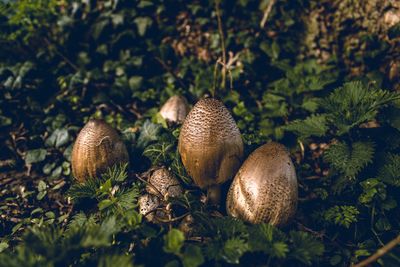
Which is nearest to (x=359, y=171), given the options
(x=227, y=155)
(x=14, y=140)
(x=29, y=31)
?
(x=227, y=155)

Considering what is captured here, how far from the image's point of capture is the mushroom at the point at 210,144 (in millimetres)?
2576

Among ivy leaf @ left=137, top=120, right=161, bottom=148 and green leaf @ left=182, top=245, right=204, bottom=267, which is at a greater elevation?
ivy leaf @ left=137, top=120, right=161, bottom=148

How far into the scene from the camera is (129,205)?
8.15 ft

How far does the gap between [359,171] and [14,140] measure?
12.3 ft

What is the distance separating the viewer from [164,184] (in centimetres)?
281

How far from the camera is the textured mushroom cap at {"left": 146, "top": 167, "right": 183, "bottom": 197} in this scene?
2.79 m

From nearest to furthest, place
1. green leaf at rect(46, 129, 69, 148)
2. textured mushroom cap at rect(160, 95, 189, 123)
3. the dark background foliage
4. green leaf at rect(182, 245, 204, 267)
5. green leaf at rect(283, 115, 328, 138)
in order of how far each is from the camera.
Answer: green leaf at rect(182, 245, 204, 267) < the dark background foliage < green leaf at rect(283, 115, 328, 138) < textured mushroom cap at rect(160, 95, 189, 123) < green leaf at rect(46, 129, 69, 148)

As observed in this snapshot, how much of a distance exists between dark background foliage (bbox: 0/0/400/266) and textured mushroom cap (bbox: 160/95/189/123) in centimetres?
26

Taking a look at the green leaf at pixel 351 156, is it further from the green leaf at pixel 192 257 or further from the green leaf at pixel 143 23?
the green leaf at pixel 143 23

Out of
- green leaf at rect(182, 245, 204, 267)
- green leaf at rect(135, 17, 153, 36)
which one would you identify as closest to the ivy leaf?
green leaf at rect(182, 245, 204, 267)

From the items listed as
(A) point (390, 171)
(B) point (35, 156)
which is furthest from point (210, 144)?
(B) point (35, 156)

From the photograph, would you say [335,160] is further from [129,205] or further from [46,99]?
[46,99]

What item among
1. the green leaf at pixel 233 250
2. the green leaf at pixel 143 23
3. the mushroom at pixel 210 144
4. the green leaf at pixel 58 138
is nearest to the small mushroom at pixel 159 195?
the mushroom at pixel 210 144

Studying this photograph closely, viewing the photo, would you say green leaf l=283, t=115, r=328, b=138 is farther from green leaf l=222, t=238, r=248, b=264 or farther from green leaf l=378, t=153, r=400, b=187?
green leaf l=222, t=238, r=248, b=264
